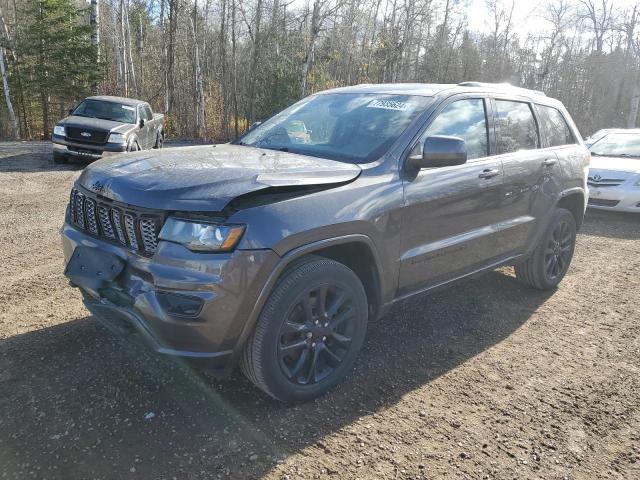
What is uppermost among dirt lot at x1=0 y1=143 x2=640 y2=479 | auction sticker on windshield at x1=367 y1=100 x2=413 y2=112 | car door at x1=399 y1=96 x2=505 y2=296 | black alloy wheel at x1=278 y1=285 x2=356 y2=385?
auction sticker on windshield at x1=367 y1=100 x2=413 y2=112

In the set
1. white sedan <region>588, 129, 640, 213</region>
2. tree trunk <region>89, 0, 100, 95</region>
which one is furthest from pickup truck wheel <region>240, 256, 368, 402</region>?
tree trunk <region>89, 0, 100, 95</region>

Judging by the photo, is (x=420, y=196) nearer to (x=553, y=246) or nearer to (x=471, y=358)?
(x=471, y=358)

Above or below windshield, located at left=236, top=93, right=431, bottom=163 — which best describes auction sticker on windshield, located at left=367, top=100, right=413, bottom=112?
above

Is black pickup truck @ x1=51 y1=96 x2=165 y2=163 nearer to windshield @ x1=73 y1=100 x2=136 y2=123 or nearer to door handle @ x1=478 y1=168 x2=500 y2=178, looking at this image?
windshield @ x1=73 y1=100 x2=136 y2=123

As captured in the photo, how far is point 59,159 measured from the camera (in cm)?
1253

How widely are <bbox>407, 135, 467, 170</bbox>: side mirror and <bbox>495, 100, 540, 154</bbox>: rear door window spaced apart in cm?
105

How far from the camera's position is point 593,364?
3.73 m

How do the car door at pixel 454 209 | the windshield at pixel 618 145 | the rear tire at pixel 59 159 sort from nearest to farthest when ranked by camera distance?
the car door at pixel 454 209 → the windshield at pixel 618 145 → the rear tire at pixel 59 159

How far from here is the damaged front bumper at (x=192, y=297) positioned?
8.04 ft

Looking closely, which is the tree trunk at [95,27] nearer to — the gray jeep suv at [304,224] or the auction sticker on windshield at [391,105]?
the gray jeep suv at [304,224]

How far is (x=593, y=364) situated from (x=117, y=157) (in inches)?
146

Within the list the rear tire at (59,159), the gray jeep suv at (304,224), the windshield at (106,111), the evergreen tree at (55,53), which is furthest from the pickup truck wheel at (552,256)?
the evergreen tree at (55,53)

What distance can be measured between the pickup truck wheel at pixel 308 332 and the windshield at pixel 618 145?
29.8 feet

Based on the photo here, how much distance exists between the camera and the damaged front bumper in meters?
2.45
